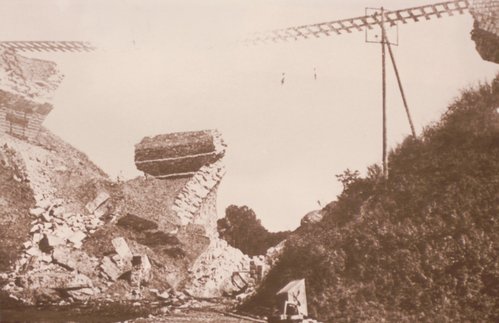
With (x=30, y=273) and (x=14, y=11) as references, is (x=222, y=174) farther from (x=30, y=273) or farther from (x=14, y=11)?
(x=14, y=11)

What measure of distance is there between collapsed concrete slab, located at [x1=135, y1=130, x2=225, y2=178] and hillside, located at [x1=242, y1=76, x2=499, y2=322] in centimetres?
190

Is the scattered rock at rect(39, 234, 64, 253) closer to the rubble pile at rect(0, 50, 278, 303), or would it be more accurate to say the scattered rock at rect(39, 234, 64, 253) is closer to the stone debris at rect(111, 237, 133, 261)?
the rubble pile at rect(0, 50, 278, 303)

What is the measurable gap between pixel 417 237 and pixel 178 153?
149 inches

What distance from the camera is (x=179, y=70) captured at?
753 cm

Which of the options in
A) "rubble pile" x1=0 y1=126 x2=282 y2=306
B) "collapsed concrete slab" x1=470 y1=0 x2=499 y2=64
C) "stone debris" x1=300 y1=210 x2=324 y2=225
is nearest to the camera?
"collapsed concrete slab" x1=470 y1=0 x2=499 y2=64

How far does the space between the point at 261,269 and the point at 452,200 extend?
2.81m

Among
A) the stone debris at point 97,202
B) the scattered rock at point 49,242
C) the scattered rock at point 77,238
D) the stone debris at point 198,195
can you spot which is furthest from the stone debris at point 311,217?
the scattered rock at point 49,242

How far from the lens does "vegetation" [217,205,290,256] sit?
28.4ft

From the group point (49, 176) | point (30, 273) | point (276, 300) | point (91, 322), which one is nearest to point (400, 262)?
point (276, 300)

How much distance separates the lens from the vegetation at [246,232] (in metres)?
8.66

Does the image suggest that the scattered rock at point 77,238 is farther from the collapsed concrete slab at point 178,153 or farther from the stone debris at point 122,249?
the collapsed concrete slab at point 178,153

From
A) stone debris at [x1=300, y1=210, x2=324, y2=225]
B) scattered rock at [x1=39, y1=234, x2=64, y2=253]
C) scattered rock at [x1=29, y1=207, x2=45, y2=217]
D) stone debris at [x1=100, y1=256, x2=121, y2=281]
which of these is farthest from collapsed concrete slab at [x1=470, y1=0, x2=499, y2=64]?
scattered rock at [x1=29, y1=207, x2=45, y2=217]

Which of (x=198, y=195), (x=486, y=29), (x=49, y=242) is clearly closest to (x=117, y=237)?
(x=49, y=242)

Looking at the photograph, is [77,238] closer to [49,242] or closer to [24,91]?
[49,242]
